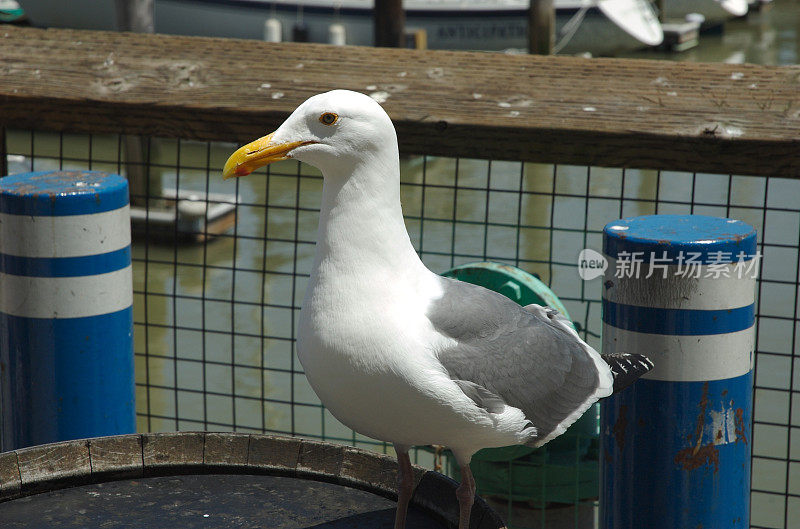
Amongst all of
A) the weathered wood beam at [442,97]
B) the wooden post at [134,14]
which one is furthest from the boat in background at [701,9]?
the weathered wood beam at [442,97]

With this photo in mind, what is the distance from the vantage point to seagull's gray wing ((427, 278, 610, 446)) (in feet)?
6.73

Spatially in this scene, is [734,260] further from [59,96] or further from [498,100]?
[59,96]

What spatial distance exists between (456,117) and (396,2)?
923 centimetres

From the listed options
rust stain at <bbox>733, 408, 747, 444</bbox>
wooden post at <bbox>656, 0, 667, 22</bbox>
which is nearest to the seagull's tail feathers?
rust stain at <bbox>733, 408, 747, 444</bbox>

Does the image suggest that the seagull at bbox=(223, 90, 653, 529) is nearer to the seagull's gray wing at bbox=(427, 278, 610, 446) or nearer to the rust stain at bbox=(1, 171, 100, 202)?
the seagull's gray wing at bbox=(427, 278, 610, 446)

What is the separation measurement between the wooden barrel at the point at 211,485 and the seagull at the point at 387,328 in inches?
4.4

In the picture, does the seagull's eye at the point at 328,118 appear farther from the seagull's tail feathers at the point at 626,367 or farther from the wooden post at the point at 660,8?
the wooden post at the point at 660,8

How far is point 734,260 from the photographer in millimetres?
2117

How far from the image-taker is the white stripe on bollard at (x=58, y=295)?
8.77 feet

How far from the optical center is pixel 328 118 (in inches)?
78.3

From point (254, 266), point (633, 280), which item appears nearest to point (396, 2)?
point (254, 266)

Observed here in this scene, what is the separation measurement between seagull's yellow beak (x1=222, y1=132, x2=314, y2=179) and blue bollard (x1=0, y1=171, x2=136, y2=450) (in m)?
0.76

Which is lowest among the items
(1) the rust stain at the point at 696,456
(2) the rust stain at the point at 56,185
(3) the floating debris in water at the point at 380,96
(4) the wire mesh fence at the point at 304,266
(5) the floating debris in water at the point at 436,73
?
(4) the wire mesh fence at the point at 304,266

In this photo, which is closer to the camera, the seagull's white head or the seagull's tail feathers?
the seagull's white head
